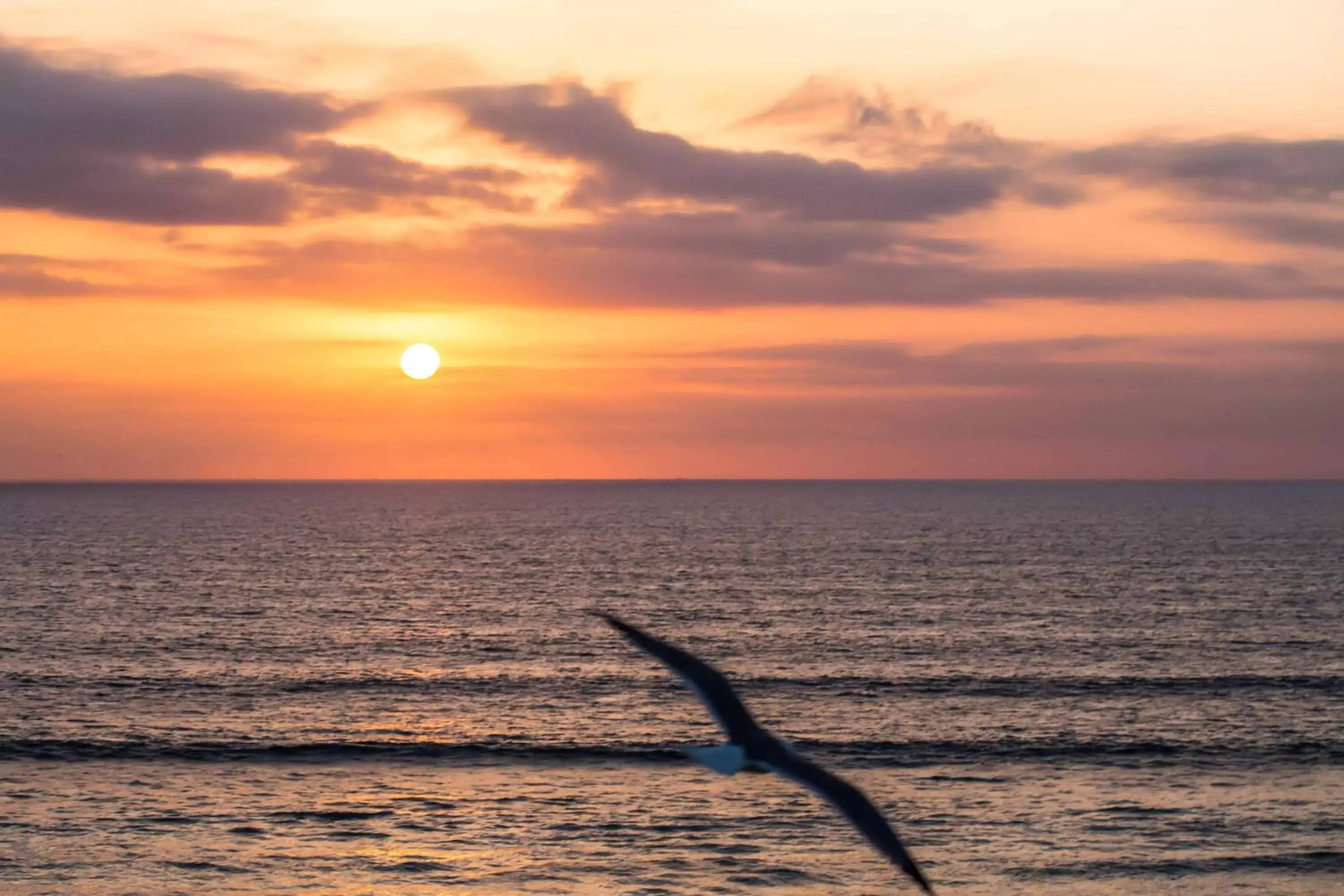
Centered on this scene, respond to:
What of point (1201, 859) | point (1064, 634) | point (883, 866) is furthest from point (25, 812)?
point (1064, 634)

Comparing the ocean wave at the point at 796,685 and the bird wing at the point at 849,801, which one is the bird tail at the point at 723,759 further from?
the ocean wave at the point at 796,685

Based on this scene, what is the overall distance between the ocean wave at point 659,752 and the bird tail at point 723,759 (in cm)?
3956

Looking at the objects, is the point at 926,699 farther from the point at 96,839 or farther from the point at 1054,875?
the point at 96,839

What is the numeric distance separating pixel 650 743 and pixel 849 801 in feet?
143

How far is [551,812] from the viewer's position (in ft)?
148

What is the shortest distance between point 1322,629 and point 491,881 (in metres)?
74.3

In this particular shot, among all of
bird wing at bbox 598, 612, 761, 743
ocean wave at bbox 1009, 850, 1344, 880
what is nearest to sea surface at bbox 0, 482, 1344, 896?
ocean wave at bbox 1009, 850, 1344, 880

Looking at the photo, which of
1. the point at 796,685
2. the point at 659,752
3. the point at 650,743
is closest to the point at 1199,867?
the point at 659,752

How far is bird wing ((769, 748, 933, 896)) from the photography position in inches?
468

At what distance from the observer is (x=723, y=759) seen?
13203 mm

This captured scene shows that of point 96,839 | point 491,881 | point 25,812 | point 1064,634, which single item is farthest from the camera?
point 1064,634

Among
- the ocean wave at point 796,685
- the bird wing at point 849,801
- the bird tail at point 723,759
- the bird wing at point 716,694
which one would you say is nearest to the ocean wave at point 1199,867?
the ocean wave at point 796,685

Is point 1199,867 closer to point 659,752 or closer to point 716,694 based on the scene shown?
point 659,752

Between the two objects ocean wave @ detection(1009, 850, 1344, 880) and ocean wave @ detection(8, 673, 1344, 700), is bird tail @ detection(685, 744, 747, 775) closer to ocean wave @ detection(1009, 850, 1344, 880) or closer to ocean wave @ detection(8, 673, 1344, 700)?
ocean wave @ detection(1009, 850, 1344, 880)
